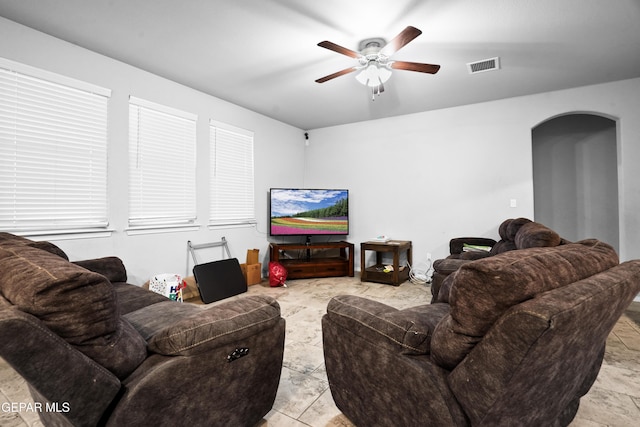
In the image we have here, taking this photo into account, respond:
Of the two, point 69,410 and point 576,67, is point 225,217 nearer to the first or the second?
point 69,410

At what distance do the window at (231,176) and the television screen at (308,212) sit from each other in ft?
1.28

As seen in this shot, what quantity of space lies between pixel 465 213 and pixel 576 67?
6.80 feet

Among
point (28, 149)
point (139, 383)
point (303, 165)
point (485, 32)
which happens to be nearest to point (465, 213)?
Result: point (485, 32)

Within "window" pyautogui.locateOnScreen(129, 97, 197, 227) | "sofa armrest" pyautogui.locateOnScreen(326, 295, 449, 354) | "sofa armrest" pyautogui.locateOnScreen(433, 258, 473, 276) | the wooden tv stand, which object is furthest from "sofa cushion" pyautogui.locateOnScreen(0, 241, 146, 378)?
the wooden tv stand

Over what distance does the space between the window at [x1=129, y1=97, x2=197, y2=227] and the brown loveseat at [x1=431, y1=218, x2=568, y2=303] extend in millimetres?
2989

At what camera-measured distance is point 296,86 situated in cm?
380

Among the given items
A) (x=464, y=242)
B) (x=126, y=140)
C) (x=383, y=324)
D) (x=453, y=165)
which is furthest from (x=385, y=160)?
(x=383, y=324)

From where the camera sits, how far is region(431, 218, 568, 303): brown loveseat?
218 cm

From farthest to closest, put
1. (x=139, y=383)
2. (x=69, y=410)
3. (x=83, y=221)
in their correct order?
(x=83, y=221), (x=139, y=383), (x=69, y=410)

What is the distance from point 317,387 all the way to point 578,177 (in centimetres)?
543

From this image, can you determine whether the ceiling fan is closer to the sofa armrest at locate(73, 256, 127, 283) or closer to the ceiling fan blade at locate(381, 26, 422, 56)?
the ceiling fan blade at locate(381, 26, 422, 56)

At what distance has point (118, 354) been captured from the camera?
41.3 inches

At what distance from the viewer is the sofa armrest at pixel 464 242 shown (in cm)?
420

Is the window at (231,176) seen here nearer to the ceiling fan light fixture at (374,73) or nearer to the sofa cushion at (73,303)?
the ceiling fan light fixture at (374,73)
